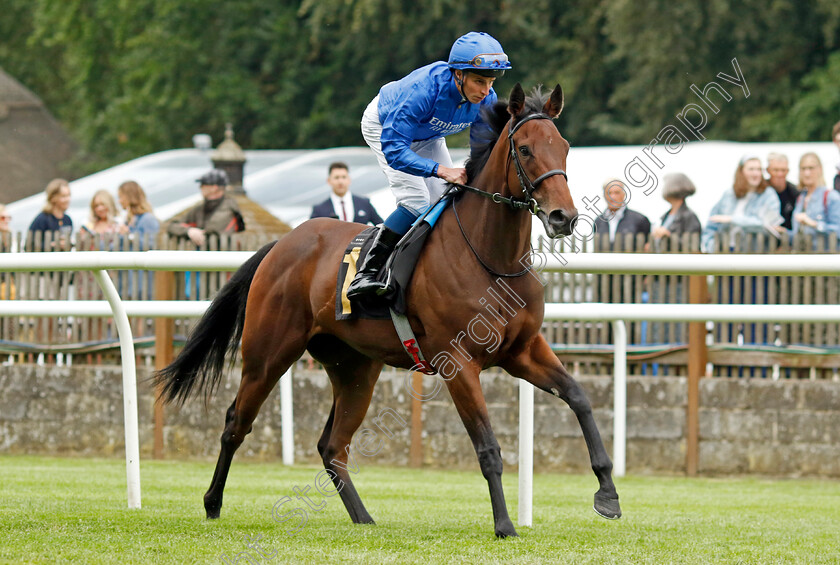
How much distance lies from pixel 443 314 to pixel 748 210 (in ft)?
17.0

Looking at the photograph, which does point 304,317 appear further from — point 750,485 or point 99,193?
point 99,193

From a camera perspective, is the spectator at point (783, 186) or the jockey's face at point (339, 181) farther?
the jockey's face at point (339, 181)

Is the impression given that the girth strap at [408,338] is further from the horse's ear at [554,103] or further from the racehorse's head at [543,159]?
the horse's ear at [554,103]

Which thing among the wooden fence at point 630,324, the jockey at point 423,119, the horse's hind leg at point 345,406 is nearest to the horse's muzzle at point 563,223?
the jockey at point 423,119

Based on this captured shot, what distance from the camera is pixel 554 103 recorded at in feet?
17.0

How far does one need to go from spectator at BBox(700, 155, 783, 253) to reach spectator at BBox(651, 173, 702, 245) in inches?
5.9

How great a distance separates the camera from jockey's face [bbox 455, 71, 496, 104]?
5.45 meters

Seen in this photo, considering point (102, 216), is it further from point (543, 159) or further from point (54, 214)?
point (543, 159)

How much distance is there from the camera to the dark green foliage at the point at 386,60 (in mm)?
24031

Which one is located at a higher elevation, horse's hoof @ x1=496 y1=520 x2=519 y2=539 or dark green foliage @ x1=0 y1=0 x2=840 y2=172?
dark green foliage @ x1=0 y1=0 x2=840 y2=172

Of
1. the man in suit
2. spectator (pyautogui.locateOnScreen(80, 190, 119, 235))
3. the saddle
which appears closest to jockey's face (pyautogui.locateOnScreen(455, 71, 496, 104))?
the saddle

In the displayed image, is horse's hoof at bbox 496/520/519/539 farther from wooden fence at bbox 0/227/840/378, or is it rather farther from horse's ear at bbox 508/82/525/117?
wooden fence at bbox 0/227/840/378

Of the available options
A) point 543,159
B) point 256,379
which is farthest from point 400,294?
point 256,379

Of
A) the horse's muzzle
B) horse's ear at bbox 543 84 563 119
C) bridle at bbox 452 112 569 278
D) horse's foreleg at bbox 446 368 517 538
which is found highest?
horse's ear at bbox 543 84 563 119
